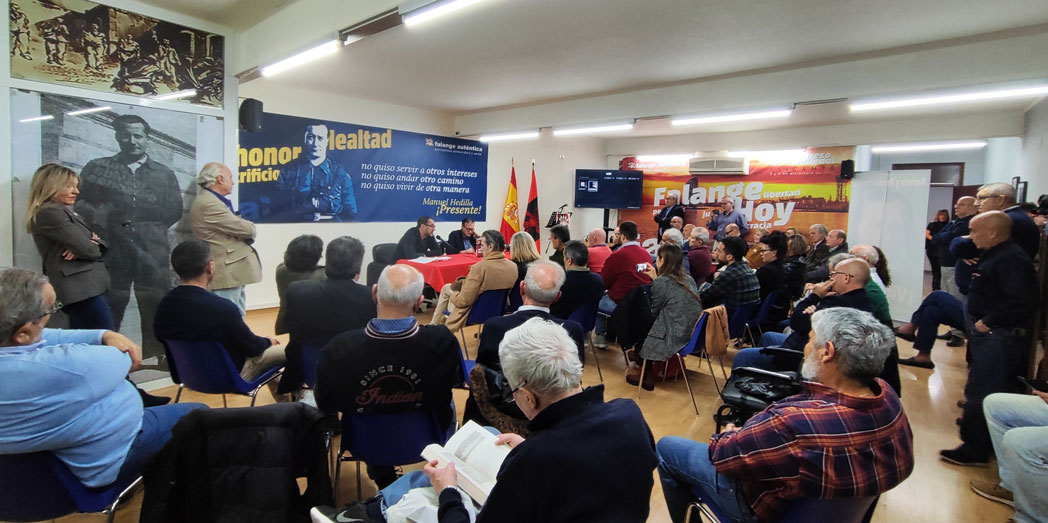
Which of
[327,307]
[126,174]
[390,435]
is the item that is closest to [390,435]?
[390,435]

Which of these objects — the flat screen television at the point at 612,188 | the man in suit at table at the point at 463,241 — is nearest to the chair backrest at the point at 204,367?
the man in suit at table at the point at 463,241

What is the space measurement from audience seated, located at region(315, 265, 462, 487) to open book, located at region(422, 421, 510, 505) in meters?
0.38

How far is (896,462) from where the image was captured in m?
1.48

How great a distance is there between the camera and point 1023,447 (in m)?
2.17

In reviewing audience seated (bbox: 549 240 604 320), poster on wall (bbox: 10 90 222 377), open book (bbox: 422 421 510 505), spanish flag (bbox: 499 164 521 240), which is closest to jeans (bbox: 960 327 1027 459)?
audience seated (bbox: 549 240 604 320)

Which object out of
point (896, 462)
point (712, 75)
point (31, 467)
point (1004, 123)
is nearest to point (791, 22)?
point (712, 75)

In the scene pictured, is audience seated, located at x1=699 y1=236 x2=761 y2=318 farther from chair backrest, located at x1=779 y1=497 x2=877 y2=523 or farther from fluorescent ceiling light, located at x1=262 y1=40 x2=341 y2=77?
fluorescent ceiling light, located at x1=262 y1=40 x2=341 y2=77

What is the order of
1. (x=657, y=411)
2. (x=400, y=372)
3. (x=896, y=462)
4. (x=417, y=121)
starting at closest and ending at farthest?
(x=896, y=462)
(x=400, y=372)
(x=657, y=411)
(x=417, y=121)

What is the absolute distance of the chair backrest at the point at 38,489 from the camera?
1527mm

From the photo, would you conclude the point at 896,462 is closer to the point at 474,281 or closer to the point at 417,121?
the point at 474,281

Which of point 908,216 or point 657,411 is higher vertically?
point 908,216

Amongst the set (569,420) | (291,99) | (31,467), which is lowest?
(31,467)

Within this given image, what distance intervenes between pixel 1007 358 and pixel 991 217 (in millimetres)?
844

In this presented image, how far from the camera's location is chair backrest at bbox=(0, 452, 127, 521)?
5.01ft
